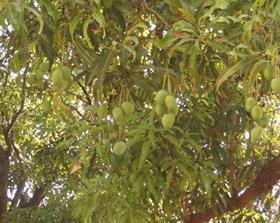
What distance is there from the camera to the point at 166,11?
1830mm

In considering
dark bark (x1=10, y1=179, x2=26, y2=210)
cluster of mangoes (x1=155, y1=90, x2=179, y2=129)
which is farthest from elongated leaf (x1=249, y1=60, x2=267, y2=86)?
dark bark (x1=10, y1=179, x2=26, y2=210)

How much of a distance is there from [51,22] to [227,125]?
2.96 feet

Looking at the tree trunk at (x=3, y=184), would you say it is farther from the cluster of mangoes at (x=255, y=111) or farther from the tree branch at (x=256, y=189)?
the cluster of mangoes at (x=255, y=111)

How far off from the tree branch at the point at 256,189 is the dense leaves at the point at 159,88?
0.03 metres

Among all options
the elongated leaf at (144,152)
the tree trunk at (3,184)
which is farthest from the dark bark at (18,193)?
the elongated leaf at (144,152)

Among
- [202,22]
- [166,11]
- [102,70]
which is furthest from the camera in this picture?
[166,11]

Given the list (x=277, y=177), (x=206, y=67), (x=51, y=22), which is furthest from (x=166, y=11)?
(x=277, y=177)

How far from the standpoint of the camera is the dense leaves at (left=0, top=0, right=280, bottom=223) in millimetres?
1475

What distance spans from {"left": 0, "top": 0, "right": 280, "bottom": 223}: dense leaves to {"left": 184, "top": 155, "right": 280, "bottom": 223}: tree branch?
29 mm

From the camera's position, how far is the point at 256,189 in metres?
2.46

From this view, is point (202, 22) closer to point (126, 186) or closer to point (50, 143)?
point (126, 186)

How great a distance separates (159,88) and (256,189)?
0.78m

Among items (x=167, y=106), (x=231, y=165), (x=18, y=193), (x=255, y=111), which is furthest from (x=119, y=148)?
(x=18, y=193)

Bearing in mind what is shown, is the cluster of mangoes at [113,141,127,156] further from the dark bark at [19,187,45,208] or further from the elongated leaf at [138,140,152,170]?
the dark bark at [19,187,45,208]
